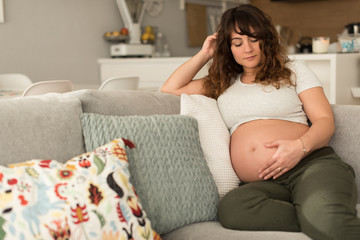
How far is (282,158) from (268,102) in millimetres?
254

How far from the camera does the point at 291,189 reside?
1.56m

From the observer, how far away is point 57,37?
3814mm

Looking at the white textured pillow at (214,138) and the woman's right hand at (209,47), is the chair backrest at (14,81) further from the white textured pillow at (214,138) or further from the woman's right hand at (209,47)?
the white textured pillow at (214,138)

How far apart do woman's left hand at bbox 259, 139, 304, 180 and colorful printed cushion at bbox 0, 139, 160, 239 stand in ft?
1.75

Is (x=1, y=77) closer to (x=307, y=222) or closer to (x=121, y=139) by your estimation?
(x=121, y=139)

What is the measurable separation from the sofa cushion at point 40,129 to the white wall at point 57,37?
2.26 metres

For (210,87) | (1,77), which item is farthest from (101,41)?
(210,87)

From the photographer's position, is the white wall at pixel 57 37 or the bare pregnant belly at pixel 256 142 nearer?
the bare pregnant belly at pixel 256 142

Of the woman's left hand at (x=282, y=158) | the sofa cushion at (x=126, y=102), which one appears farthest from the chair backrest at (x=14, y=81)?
the woman's left hand at (x=282, y=158)

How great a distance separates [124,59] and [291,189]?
2.73 m

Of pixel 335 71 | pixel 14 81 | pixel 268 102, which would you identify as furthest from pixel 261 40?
pixel 14 81

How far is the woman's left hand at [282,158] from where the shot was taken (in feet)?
5.04

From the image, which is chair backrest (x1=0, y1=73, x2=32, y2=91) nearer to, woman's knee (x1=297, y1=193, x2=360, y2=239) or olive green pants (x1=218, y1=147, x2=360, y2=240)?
olive green pants (x1=218, y1=147, x2=360, y2=240)

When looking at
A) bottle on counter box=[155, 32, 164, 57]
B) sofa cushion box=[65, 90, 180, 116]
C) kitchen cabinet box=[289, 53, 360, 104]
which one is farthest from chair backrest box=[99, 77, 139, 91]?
bottle on counter box=[155, 32, 164, 57]
